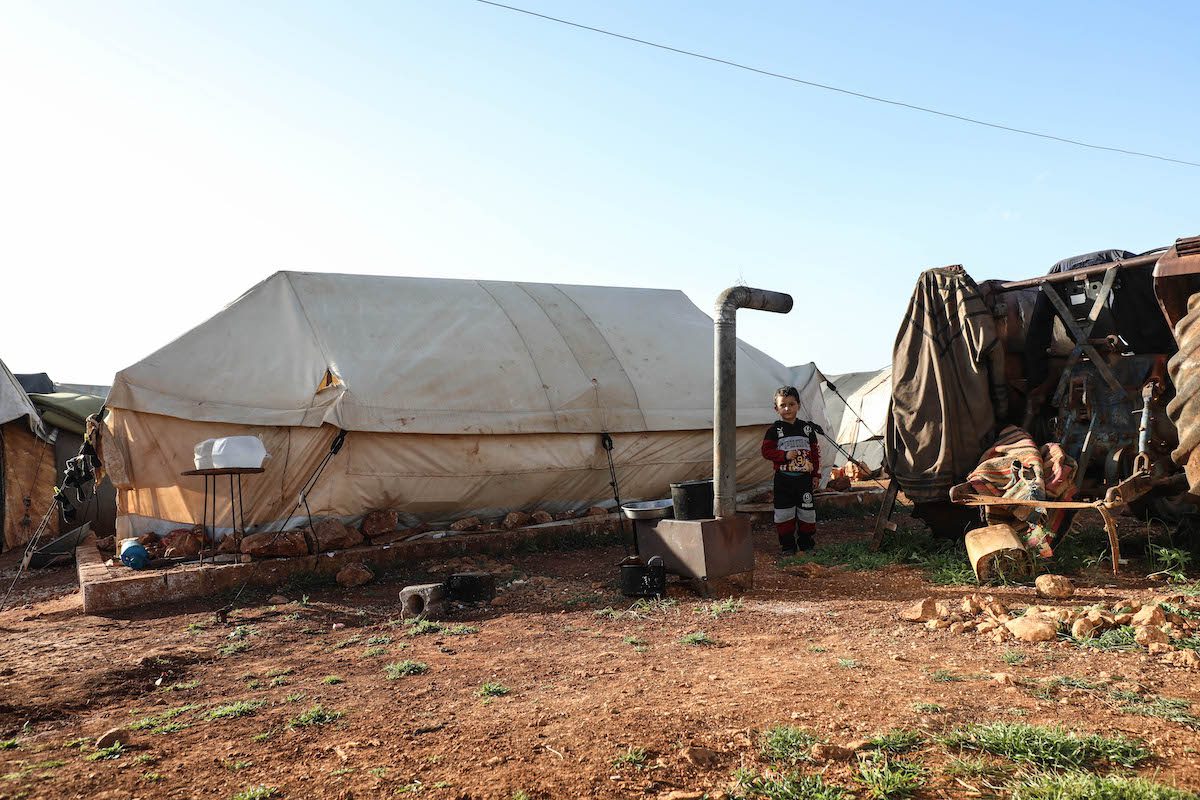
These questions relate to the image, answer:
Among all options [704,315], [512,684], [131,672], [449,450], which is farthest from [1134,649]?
[704,315]

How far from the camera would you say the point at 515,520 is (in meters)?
9.18

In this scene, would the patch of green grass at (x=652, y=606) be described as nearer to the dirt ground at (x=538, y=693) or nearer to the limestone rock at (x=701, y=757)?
the dirt ground at (x=538, y=693)

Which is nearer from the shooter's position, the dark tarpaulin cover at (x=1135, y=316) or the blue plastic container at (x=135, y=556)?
the dark tarpaulin cover at (x=1135, y=316)

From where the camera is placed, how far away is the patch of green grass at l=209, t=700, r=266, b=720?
12.7 feet

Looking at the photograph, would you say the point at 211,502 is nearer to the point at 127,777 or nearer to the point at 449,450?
the point at 449,450

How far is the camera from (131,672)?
495 cm

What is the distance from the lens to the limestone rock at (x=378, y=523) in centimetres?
848

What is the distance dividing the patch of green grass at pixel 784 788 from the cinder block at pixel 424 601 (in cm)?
373

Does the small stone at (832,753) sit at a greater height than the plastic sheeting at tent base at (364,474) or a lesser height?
lesser

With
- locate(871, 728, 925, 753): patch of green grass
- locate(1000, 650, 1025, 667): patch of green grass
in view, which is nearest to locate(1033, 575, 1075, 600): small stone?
locate(1000, 650, 1025, 667): patch of green grass

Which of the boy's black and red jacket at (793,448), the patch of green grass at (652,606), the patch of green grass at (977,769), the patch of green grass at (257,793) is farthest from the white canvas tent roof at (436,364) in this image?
the patch of green grass at (977,769)

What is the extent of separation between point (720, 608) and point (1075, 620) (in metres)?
2.03

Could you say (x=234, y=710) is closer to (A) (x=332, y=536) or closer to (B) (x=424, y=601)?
(B) (x=424, y=601)

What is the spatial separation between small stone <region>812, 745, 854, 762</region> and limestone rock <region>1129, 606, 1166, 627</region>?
2375mm
